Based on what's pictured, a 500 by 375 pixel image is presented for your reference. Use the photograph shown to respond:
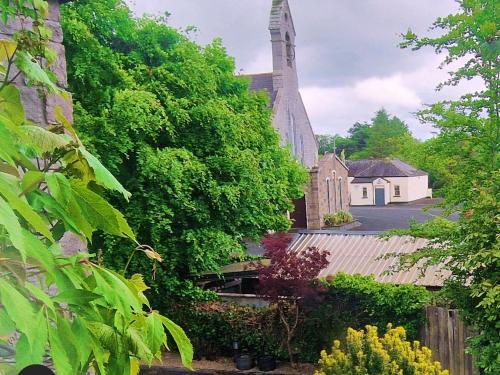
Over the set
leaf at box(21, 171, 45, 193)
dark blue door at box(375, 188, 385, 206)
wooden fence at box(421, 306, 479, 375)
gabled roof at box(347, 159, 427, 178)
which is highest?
gabled roof at box(347, 159, 427, 178)

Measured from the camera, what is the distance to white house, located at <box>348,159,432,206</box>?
42.5 m

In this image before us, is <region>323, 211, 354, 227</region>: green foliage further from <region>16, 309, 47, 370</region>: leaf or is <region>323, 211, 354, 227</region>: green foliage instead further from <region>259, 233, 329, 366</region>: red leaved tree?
<region>16, 309, 47, 370</region>: leaf

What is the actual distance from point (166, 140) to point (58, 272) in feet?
33.4

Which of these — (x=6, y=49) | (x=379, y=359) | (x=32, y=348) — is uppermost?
(x=6, y=49)

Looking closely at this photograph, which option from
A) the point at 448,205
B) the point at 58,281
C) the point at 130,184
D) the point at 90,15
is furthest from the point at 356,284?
the point at 58,281

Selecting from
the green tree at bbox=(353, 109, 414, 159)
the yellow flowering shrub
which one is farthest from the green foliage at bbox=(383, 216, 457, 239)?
the green tree at bbox=(353, 109, 414, 159)

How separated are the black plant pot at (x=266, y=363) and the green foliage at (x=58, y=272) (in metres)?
8.89

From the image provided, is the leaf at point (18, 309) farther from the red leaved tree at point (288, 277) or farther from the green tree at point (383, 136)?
the green tree at point (383, 136)

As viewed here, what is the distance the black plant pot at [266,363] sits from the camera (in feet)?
32.1

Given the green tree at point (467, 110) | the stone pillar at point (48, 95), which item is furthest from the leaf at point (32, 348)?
the green tree at point (467, 110)

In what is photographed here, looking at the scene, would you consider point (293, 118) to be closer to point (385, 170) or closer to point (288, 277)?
point (288, 277)

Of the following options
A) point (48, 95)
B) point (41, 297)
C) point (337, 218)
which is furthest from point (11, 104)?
point (337, 218)

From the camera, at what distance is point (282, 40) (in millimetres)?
21953

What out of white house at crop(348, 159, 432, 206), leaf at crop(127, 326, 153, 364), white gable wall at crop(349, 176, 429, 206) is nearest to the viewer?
leaf at crop(127, 326, 153, 364)
